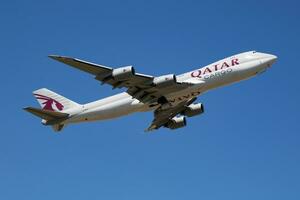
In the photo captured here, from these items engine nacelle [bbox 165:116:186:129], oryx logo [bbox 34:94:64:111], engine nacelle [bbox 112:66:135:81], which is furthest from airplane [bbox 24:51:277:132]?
engine nacelle [bbox 165:116:186:129]

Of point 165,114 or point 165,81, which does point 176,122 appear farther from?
point 165,81

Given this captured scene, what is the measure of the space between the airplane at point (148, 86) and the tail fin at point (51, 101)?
138mm

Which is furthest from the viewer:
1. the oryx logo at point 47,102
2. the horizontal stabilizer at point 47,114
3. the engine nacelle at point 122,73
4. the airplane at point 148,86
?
the oryx logo at point 47,102

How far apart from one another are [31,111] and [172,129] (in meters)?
17.6

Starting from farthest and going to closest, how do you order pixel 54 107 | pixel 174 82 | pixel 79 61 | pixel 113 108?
1. pixel 54 107
2. pixel 113 108
3. pixel 174 82
4. pixel 79 61

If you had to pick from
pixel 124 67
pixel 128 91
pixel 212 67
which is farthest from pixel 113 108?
pixel 212 67

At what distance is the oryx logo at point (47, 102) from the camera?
68506 mm

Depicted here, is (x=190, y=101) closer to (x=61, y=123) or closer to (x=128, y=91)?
(x=128, y=91)

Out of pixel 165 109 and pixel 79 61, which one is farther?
pixel 165 109

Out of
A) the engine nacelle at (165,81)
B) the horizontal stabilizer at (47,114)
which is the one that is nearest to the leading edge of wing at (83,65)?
the engine nacelle at (165,81)

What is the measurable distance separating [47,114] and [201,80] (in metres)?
17.0

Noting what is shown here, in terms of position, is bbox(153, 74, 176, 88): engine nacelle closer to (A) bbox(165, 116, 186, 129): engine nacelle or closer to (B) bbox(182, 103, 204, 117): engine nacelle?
(B) bbox(182, 103, 204, 117): engine nacelle

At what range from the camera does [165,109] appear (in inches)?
2576

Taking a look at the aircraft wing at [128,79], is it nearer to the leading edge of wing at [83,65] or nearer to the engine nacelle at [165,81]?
the leading edge of wing at [83,65]
